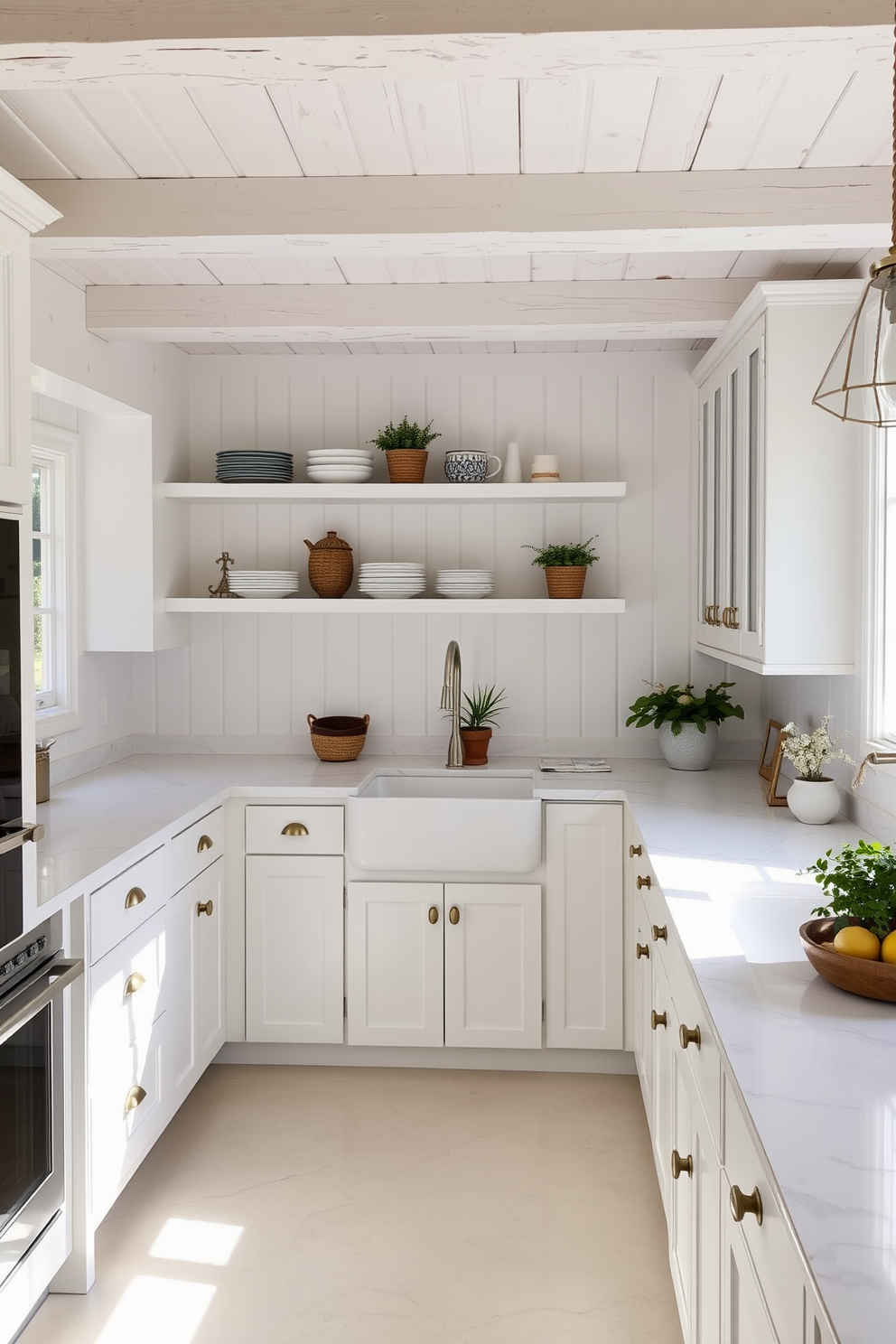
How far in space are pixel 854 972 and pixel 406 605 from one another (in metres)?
2.25

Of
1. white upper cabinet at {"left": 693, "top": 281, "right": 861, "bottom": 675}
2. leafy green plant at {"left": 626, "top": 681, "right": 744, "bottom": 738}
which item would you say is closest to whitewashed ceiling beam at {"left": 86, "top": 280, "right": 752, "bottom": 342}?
white upper cabinet at {"left": 693, "top": 281, "right": 861, "bottom": 675}

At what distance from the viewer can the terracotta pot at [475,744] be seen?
12.0ft

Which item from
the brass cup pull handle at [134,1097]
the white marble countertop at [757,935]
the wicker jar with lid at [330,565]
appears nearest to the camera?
the white marble countertop at [757,935]

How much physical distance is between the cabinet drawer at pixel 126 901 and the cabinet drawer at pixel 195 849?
3.2 inches

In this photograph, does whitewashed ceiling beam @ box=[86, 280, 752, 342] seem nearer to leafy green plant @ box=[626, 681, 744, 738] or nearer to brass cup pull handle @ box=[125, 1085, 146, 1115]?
leafy green plant @ box=[626, 681, 744, 738]

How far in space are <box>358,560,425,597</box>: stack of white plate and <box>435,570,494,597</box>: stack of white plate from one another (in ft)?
0.30

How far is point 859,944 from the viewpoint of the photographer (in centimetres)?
159

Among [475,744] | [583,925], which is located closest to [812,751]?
[583,925]

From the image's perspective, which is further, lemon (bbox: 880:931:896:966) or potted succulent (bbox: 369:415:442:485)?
potted succulent (bbox: 369:415:442:485)

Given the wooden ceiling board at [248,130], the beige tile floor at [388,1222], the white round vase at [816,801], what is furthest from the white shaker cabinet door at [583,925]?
the wooden ceiling board at [248,130]

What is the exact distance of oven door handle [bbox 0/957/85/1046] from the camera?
6.19 feet

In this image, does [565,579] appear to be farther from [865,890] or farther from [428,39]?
[428,39]

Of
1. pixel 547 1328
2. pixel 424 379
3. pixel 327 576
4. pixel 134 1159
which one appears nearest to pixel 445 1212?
pixel 547 1328

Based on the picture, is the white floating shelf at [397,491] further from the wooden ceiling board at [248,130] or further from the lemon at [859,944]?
the lemon at [859,944]
